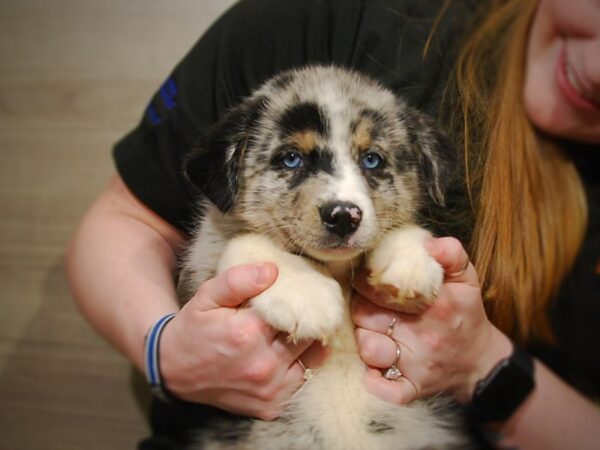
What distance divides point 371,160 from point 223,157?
262mm

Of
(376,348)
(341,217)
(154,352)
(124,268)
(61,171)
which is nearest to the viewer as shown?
(341,217)

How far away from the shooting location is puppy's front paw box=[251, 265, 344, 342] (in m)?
0.81

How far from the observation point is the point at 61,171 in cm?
141

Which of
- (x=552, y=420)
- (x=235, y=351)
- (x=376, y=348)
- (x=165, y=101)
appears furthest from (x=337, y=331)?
(x=165, y=101)

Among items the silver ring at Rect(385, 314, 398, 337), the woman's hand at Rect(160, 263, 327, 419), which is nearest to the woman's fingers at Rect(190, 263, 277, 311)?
the woman's hand at Rect(160, 263, 327, 419)

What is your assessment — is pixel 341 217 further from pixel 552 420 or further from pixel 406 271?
pixel 552 420

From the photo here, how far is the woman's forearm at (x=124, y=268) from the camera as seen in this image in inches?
43.5

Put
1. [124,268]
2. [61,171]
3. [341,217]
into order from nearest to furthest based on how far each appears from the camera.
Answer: [341,217], [124,268], [61,171]

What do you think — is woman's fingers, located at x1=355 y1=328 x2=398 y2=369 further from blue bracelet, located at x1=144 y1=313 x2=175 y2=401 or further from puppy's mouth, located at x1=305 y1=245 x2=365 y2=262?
blue bracelet, located at x1=144 y1=313 x2=175 y2=401

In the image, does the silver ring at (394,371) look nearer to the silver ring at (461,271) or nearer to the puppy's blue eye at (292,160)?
the silver ring at (461,271)

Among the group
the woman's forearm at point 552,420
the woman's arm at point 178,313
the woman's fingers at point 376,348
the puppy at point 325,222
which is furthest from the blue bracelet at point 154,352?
the woman's forearm at point 552,420

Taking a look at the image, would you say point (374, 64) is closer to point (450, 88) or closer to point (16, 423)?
point (450, 88)

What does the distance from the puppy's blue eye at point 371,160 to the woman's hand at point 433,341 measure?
17cm

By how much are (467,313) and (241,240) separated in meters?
0.41
